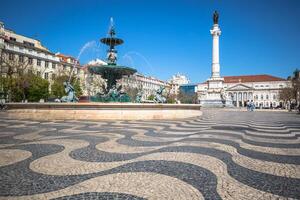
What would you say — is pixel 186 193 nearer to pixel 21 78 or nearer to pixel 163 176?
Answer: pixel 163 176

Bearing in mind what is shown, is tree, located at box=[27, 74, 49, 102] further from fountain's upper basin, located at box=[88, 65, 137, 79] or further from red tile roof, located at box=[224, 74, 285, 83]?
red tile roof, located at box=[224, 74, 285, 83]

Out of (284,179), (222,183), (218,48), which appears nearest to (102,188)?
(222,183)

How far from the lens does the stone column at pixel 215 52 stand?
161 ft

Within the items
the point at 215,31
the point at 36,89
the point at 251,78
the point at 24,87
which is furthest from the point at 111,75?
the point at 251,78

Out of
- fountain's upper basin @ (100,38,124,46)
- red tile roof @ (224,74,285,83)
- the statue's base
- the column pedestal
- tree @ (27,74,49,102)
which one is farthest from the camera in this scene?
red tile roof @ (224,74,285,83)

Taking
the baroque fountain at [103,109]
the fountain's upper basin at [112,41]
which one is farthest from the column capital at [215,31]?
the baroque fountain at [103,109]

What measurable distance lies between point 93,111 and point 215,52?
42.1m

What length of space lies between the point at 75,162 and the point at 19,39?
6627 cm

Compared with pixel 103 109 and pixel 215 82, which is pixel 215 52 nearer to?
pixel 215 82

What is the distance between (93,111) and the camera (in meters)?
14.2

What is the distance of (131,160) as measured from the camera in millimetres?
4469

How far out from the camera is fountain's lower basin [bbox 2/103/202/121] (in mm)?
14188

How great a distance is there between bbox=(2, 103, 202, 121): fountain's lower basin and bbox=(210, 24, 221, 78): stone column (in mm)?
36183

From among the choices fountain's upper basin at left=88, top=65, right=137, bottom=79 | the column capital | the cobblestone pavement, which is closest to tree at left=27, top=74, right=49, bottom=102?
fountain's upper basin at left=88, top=65, right=137, bottom=79
